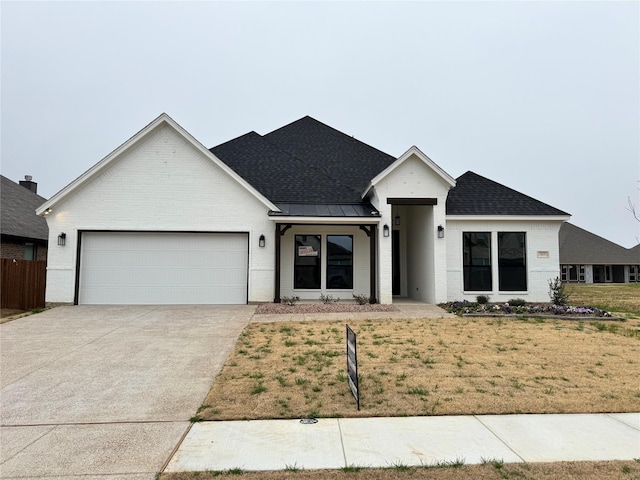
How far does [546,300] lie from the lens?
14086 millimetres

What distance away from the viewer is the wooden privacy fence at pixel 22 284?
11.5 m

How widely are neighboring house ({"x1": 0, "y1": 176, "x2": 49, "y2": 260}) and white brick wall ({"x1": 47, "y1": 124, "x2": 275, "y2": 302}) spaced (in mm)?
6042

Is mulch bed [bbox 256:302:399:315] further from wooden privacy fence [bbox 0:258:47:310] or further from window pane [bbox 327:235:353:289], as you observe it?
wooden privacy fence [bbox 0:258:47:310]

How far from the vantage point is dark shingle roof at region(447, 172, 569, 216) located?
14.1m

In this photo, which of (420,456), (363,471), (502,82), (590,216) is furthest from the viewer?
(590,216)

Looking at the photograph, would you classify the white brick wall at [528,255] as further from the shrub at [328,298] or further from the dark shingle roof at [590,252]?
the dark shingle roof at [590,252]

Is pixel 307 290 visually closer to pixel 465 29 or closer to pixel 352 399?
pixel 352 399

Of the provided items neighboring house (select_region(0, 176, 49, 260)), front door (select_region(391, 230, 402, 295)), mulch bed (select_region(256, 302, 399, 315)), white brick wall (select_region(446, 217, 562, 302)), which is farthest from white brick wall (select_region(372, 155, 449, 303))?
neighboring house (select_region(0, 176, 49, 260))

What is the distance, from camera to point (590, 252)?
38156 mm

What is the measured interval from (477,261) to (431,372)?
927 cm

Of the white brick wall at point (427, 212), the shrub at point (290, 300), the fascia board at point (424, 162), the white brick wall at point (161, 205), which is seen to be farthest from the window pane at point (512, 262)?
the white brick wall at point (161, 205)

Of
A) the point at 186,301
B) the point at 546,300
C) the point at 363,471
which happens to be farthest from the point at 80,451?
the point at 546,300

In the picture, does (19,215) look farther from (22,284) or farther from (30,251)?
(22,284)

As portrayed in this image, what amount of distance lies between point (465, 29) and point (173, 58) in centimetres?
1795
